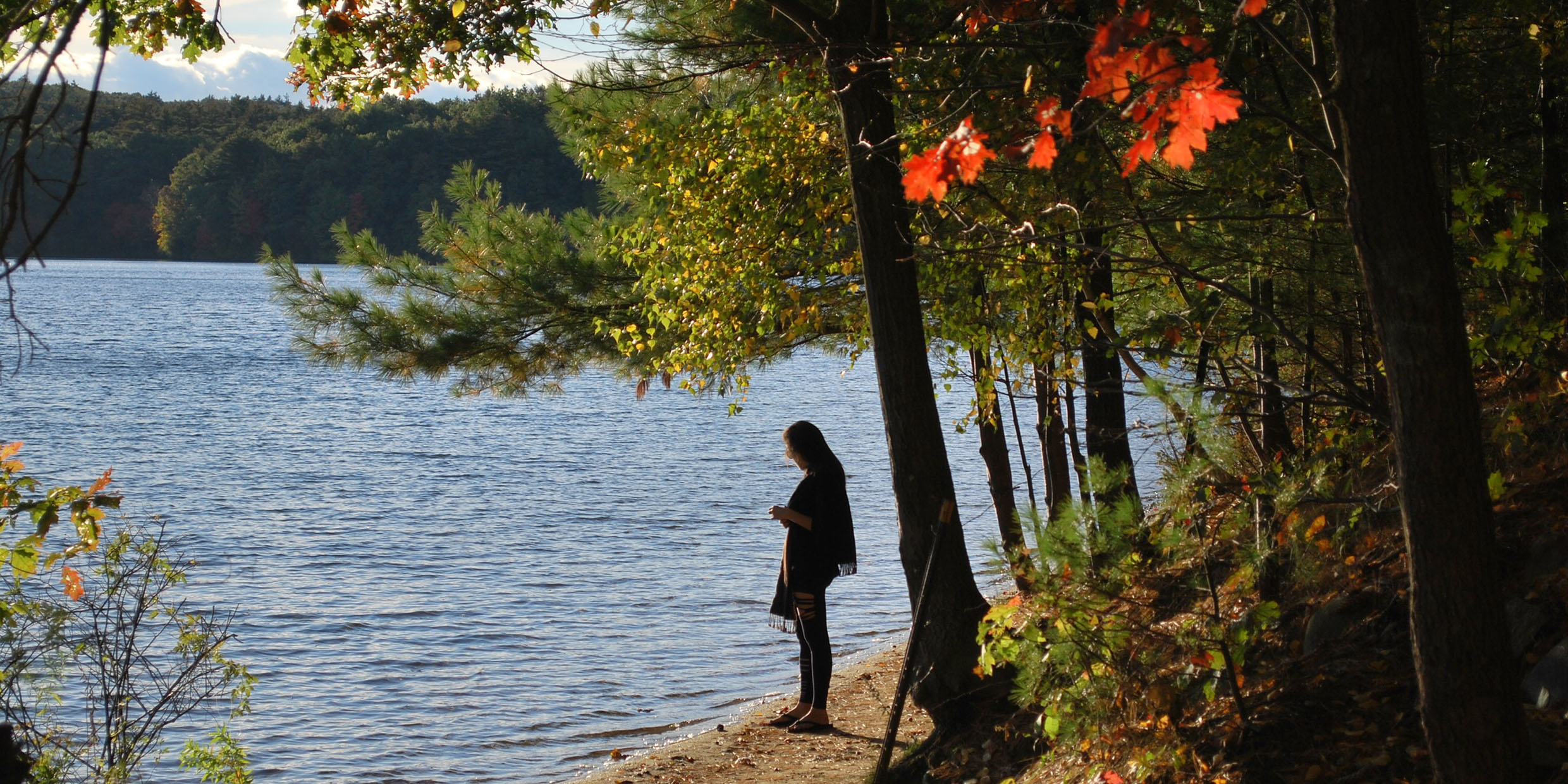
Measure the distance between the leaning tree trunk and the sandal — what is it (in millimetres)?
4604

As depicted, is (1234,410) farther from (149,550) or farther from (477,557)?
(477,557)

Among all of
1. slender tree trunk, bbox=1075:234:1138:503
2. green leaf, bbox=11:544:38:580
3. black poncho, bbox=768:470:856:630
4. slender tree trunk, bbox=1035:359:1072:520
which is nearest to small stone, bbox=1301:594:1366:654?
slender tree trunk, bbox=1075:234:1138:503

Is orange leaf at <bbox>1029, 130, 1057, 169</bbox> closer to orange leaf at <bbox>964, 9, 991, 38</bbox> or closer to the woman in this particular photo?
orange leaf at <bbox>964, 9, 991, 38</bbox>

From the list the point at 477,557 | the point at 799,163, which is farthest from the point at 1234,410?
the point at 477,557

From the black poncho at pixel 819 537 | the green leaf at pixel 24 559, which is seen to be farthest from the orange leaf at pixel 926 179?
the black poncho at pixel 819 537

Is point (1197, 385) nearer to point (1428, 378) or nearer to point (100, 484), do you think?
point (1428, 378)

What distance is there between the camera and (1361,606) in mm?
4410

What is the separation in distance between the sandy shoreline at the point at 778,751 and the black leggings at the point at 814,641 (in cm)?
31

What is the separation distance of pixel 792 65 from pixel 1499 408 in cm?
378

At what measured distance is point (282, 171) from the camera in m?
72.9

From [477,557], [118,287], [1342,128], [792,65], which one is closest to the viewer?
[1342,128]

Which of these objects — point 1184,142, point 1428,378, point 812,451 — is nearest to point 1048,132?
point 1184,142

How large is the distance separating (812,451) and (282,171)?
74678mm

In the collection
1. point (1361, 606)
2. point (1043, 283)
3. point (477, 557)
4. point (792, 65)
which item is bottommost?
point (477, 557)
